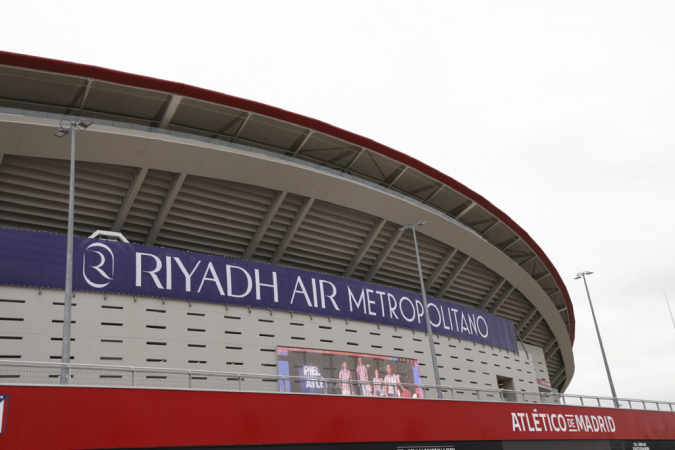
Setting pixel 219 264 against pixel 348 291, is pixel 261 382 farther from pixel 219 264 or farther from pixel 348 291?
pixel 348 291

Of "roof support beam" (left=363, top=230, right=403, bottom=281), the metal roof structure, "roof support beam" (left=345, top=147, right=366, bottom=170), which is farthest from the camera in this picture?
"roof support beam" (left=363, top=230, right=403, bottom=281)

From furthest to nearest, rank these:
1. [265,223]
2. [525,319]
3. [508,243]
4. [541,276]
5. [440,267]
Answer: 1. [541,276]
2. [525,319]
3. [508,243]
4. [440,267]
5. [265,223]

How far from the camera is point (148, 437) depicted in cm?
1111

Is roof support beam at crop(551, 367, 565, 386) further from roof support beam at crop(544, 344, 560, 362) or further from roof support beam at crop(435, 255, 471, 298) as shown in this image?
roof support beam at crop(435, 255, 471, 298)

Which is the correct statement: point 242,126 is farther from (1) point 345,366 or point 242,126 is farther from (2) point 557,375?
(2) point 557,375

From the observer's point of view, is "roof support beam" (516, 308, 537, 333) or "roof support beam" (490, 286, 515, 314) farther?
"roof support beam" (516, 308, 537, 333)

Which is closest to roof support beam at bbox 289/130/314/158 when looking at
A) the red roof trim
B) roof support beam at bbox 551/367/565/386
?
the red roof trim

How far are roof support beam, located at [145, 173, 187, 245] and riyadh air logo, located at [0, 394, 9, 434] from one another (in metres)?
12.5

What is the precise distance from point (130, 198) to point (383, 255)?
1206 cm

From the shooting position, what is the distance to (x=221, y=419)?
1209 centimetres

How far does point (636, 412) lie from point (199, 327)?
16.3 metres

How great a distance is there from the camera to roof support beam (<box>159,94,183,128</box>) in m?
21.0

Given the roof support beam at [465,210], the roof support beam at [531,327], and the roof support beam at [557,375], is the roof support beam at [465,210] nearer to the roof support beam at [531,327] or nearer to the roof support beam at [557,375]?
the roof support beam at [531,327]

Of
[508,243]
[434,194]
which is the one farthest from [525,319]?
[434,194]
